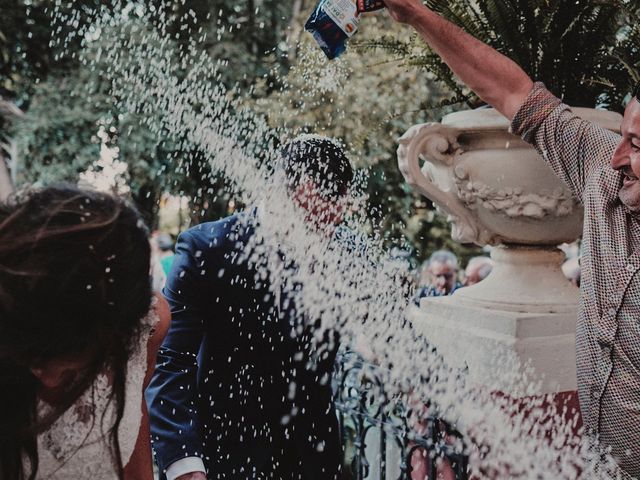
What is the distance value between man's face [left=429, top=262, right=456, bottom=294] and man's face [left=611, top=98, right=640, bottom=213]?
4009mm

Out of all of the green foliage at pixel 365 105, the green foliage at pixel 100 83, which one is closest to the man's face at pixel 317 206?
the green foliage at pixel 365 105

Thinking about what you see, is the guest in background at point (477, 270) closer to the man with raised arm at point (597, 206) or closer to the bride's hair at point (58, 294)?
the man with raised arm at point (597, 206)

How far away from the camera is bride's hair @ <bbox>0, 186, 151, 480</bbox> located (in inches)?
50.2

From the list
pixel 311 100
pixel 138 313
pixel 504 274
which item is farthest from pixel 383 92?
pixel 138 313

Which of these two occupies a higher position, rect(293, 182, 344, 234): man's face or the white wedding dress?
rect(293, 182, 344, 234): man's face

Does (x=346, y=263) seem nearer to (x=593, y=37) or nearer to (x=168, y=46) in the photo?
(x=593, y=37)

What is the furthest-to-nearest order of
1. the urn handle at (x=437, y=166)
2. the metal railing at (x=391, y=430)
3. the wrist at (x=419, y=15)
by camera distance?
the urn handle at (x=437, y=166), the metal railing at (x=391, y=430), the wrist at (x=419, y=15)

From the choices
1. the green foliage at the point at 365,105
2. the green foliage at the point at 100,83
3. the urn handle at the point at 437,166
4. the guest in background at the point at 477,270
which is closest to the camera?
the urn handle at the point at 437,166

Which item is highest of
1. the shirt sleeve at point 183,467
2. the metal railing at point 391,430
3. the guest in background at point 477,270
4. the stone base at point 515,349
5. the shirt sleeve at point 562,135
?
the shirt sleeve at point 562,135

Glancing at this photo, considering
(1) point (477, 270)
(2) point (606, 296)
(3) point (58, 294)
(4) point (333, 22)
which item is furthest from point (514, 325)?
(1) point (477, 270)

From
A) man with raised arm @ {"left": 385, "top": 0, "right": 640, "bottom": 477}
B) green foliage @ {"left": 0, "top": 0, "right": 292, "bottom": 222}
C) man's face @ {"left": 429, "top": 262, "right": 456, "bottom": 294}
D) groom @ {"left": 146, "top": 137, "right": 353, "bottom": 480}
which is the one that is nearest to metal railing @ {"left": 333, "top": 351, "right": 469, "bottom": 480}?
groom @ {"left": 146, "top": 137, "right": 353, "bottom": 480}

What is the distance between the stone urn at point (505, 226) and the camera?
2.57 metres

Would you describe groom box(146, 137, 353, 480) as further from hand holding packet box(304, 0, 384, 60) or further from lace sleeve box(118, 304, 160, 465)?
lace sleeve box(118, 304, 160, 465)

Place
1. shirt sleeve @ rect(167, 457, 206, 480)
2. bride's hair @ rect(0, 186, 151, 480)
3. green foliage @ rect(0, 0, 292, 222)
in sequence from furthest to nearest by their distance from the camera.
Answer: green foliage @ rect(0, 0, 292, 222)
shirt sleeve @ rect(167, 457, 206, 480)
bride's hair @ rect(0, 186, 151, 480)
